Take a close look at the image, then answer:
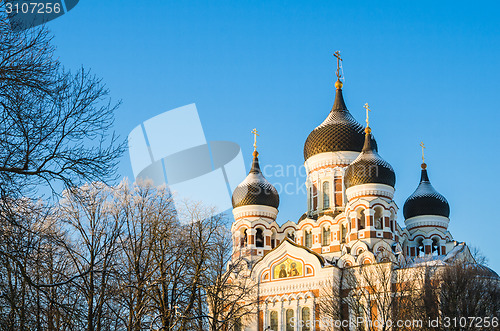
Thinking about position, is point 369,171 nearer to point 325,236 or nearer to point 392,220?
point 392,220

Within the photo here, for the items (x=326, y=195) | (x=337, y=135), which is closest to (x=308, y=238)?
(x=326, y=195)

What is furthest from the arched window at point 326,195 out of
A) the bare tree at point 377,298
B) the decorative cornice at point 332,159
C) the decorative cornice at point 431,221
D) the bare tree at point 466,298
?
the bare tree at point 466,298

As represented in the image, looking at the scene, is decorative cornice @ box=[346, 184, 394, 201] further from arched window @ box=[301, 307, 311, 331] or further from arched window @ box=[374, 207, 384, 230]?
arched window @ box=[301, 307, 311, 331]

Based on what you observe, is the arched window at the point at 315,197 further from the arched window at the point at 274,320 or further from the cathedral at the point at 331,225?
the arched window at the point at 274,320

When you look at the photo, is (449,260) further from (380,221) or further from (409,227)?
(409,227)

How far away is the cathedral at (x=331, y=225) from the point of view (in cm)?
3316

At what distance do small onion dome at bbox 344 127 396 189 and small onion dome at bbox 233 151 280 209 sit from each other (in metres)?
5.62

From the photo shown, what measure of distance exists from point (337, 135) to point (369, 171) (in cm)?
496

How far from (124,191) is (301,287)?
13522mm

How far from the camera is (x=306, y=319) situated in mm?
32375

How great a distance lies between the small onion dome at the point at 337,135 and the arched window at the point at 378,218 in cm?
559

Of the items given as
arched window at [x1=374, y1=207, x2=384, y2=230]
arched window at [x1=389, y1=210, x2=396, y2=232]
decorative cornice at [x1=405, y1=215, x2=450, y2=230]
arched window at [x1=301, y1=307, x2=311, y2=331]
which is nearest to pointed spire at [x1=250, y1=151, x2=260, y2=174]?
arched window at [x1=374, y1=207, x2=384, y2=230]

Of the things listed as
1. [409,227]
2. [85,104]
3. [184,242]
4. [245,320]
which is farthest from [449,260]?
[85,104]

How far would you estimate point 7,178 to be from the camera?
10039mm
